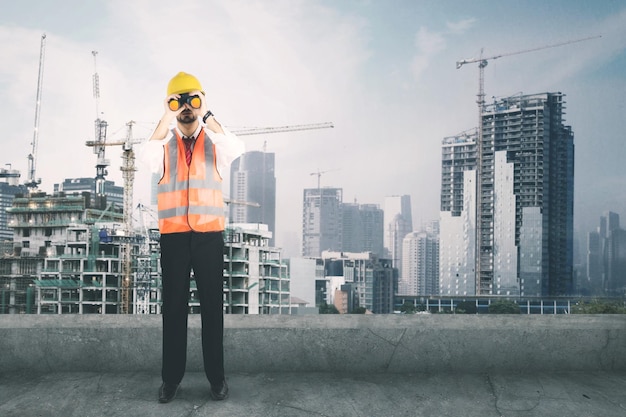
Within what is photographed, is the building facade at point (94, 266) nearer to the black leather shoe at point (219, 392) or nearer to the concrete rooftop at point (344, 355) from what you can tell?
the concrete rooftop at point (344, 355)

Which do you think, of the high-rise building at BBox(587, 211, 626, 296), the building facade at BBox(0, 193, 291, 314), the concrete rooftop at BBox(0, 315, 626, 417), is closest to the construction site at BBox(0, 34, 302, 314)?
the building facade at BBox(0, 193, 291, 314)

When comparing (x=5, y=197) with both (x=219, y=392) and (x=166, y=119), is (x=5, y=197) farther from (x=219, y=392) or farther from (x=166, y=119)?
(x=219, y=392)

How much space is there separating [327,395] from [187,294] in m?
1.25

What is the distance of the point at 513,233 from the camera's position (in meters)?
132

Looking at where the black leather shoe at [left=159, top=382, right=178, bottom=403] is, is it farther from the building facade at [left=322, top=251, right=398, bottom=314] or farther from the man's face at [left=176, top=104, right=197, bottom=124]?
the building facade at [left=322, top=251, right=398, bottom=314]

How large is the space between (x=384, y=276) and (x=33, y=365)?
507ft

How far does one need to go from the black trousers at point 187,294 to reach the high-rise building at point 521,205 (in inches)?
5178

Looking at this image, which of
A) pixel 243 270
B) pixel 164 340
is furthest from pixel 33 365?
pixel 243 270

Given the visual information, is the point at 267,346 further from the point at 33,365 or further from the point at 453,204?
the point at 453,204

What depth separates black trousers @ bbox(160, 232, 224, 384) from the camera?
413cm

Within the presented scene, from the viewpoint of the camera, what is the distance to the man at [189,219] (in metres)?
4.11

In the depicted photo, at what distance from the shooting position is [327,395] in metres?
4.38

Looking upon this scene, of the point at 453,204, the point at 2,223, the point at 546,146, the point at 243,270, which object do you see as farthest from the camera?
the point at 2,223

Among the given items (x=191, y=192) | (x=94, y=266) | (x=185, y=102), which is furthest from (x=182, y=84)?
(x=94, y=266)
